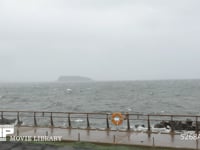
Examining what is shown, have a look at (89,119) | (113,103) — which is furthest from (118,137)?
(113,103)

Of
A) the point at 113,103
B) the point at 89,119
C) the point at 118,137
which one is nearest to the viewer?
the point at 118,137

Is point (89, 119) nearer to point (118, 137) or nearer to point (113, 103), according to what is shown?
point (118, 137)

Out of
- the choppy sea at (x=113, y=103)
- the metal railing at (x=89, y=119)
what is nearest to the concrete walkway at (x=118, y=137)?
A: the metal railing at (x=89, y=119)

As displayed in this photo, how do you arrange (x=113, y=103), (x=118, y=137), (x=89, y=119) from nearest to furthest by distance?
(x=118, y=137) < (x=89, y=119) < (x=113, y=103)

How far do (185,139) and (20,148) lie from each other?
6802mm

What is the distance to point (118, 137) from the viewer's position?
1560 centimetres

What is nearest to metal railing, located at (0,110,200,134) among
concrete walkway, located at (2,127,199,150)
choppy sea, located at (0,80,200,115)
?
concrete walkway, located at (2,127,199,150)

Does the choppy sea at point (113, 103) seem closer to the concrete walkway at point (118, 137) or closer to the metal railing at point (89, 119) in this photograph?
the metal railing at point (89, 119)

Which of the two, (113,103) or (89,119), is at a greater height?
(89,119)

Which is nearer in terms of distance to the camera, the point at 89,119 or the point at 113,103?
the point at 89,119

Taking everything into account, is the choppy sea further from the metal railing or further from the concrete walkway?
the concrete walkway

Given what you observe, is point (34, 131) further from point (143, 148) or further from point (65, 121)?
point (65, 121)

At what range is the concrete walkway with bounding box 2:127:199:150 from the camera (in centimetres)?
1399

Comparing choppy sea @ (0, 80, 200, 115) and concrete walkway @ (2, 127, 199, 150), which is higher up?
concrete walkway @ (2, 127, 199, 150)
